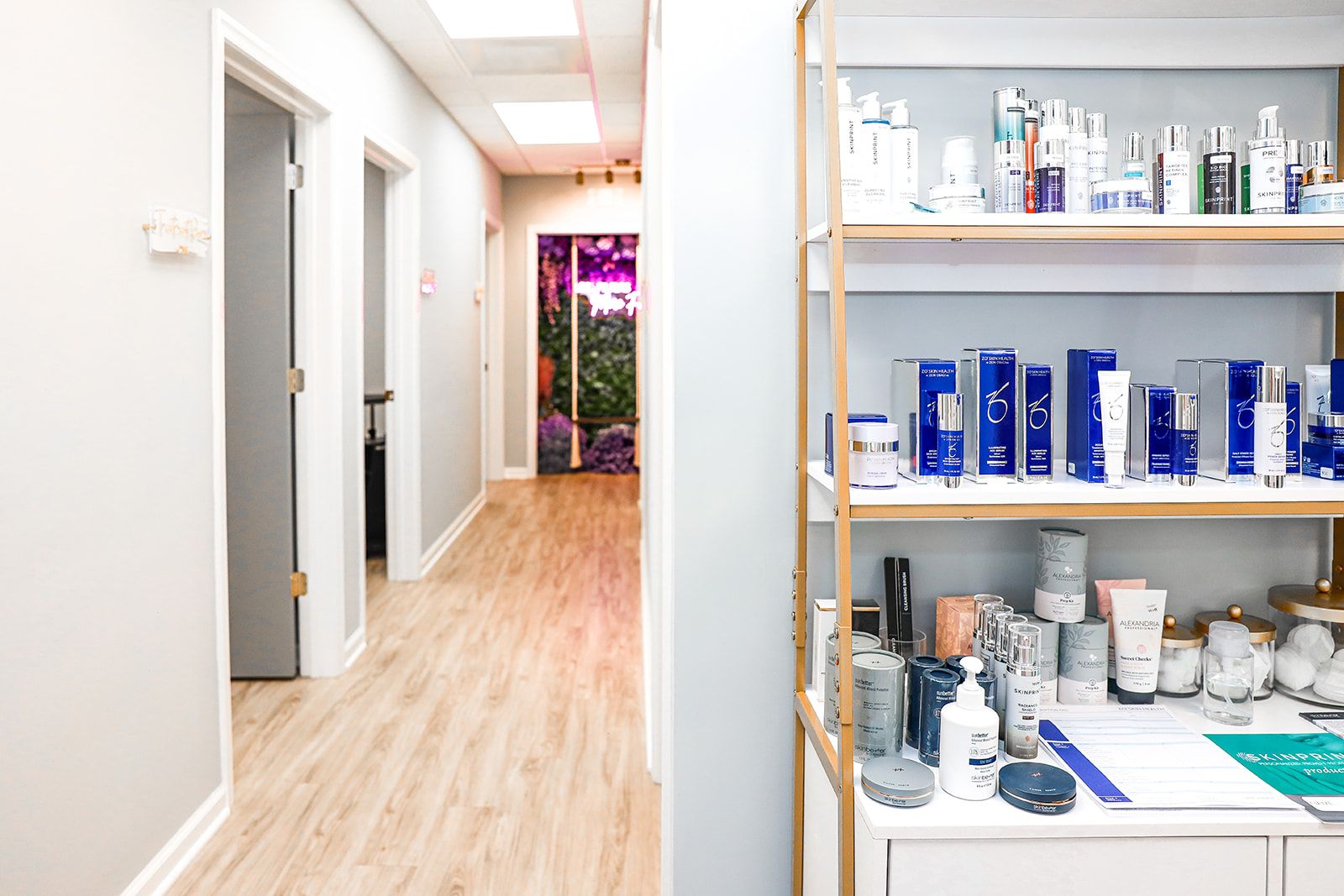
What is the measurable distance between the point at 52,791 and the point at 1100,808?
1.86 meters

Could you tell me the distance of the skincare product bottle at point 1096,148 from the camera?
4.94 ft


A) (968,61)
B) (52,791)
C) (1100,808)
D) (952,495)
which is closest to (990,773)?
(1100,808)

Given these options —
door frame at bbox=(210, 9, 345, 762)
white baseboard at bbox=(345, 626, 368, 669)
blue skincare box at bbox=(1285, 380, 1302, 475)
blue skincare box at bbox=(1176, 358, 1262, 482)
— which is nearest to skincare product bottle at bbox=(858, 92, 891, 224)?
blue skincare box at bbox=(1176, 358, 1262, 482)

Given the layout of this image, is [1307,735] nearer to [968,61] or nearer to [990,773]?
[990,773]

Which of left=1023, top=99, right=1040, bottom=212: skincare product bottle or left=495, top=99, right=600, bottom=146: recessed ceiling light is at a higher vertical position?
left=495, top=99, right=600, bottom=146: recessed ceiling light

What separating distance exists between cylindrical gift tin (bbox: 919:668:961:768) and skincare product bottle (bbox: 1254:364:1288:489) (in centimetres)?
65

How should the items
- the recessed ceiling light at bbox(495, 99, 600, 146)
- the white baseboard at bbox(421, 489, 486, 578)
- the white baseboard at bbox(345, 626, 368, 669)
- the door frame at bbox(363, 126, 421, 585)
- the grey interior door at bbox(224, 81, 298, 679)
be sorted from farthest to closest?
the recessed ceiling light at bbox(495, 99, 600, 146) → the white baseboard at bbox(421, 489, 486, 578) → the door frame at bbox(363, 126, 421, 585) → the white baseboard at bbox(345, 626, 368, 669) → the grey interior door at bbox(224, 81, 298, 679)

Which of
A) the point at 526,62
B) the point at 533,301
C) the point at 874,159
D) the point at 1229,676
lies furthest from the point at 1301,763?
the point at 533,301

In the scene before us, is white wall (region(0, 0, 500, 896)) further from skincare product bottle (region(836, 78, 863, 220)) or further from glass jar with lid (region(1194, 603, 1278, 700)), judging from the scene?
glass jar with lid (region(1194, 603, 1278, 700))

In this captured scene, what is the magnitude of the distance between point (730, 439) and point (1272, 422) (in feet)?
2.99

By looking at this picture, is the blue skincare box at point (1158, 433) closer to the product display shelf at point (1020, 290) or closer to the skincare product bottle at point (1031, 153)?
the product display shelf at point (1020, 290)

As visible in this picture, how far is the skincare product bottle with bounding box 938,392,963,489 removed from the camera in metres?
1.47

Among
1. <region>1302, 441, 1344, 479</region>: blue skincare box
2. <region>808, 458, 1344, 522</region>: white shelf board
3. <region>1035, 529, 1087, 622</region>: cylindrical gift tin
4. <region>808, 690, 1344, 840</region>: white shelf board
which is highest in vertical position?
<region>1302, 441, 1344, 479</region>: blue skincare box

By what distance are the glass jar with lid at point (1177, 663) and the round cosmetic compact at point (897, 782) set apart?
23.4 inches
